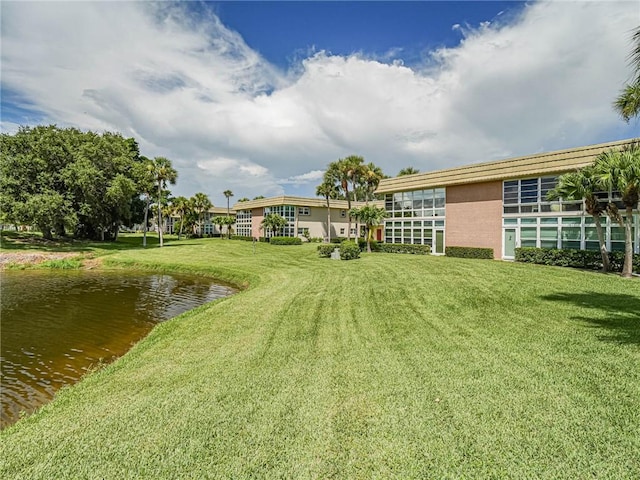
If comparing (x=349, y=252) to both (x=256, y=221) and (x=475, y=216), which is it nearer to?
(x=475, y=216)

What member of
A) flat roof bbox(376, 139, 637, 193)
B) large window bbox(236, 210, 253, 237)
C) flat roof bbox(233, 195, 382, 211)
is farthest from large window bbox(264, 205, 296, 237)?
flat roof bbox(376, 139, 637, 193)

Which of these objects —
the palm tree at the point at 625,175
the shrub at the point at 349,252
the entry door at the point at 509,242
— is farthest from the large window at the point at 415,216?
the palm tree at the point at 625,175

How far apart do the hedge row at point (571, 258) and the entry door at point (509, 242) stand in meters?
1.48

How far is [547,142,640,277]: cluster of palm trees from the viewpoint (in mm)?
12320

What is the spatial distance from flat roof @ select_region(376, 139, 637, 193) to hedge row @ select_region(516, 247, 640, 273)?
14.2ft

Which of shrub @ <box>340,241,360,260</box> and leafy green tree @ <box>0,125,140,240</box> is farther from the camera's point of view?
leafy green tree @ <box>0,125,140,240</box>

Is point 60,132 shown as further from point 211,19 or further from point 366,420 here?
point 366,420

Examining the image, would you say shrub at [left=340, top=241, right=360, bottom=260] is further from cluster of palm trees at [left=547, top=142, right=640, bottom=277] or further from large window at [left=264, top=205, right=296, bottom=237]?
large window at [left=264, top=205, right=296, bottom=237]

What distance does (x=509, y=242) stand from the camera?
2012cm

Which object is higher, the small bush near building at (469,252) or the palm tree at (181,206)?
the palm tree at (181,206)

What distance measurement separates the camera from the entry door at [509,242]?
19.9 metres

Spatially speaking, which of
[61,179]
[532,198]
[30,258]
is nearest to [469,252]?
[532,198]

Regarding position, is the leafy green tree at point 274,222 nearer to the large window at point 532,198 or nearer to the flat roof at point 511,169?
the flat roof at point 511,169

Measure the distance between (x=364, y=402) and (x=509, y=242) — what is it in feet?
62.8
